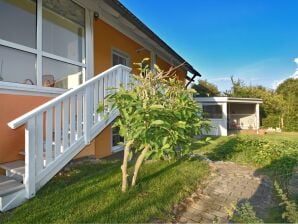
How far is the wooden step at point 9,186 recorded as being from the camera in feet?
9.55

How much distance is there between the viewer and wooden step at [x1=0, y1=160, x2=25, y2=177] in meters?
3.41

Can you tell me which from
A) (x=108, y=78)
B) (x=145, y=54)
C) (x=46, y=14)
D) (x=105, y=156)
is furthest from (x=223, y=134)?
(x=46, y=14)

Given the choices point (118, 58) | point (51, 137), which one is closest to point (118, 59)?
point (118, 58)

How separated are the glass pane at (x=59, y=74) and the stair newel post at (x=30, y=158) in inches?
79.0

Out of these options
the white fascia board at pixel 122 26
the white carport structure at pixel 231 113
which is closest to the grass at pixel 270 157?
the white fascia board at pixel 122 26

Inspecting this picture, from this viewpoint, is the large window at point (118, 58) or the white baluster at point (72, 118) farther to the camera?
the large window at point (118, 58)

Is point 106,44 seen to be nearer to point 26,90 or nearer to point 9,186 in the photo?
point 26,90

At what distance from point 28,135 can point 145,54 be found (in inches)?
281

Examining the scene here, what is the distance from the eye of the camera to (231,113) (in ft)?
78.0

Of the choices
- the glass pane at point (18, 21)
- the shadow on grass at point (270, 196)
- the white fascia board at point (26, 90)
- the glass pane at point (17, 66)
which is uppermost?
the glass pane at point (18, 21)

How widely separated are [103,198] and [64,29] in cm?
399

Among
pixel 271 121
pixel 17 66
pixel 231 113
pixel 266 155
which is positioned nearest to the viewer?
pixel 17 66

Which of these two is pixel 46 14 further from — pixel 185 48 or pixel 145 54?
pixel 185 48

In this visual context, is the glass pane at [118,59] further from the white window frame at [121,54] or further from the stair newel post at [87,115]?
the stair newel post at [87,115]
